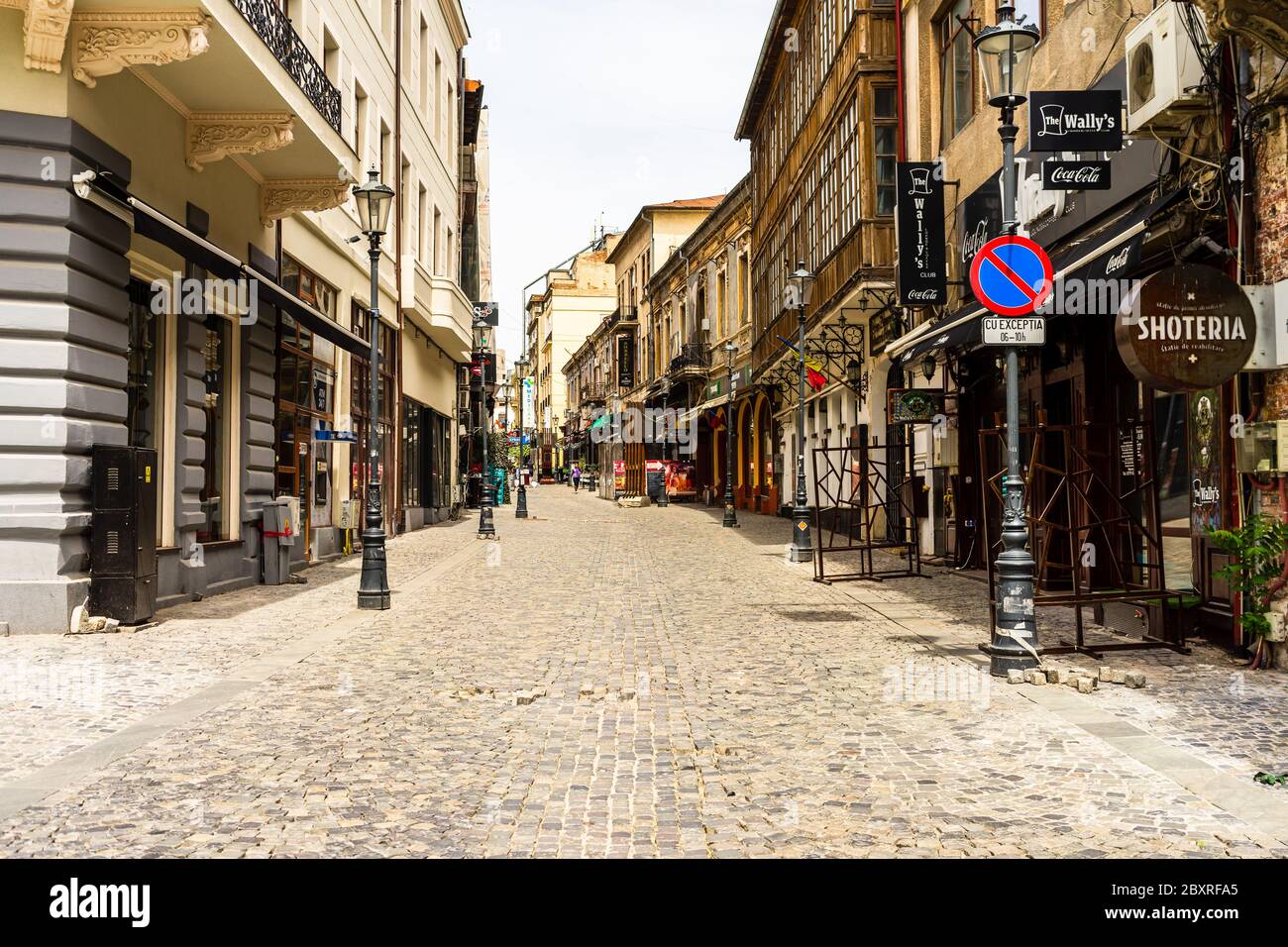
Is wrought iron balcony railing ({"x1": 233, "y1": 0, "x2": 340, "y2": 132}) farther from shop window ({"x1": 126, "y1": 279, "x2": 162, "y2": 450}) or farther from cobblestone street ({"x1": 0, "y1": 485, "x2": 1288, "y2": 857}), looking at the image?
cobblestone street ({"x1": 0, "y1": 485, "x2": 1288, "y2": 857})

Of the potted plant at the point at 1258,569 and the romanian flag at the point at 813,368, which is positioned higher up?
the romanian flag at the point at 813,368

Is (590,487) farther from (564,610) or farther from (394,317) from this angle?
(564,610)

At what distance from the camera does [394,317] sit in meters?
25.1

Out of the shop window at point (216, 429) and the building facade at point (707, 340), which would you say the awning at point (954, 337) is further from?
the building facade at point (707, 340)

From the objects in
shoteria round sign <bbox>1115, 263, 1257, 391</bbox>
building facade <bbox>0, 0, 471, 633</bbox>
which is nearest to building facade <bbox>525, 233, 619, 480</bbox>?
building facade <bbox>0, 0, 471, 633</bbox>

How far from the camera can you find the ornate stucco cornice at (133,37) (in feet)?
33.1

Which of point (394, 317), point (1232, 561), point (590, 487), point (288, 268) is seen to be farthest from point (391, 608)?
point (590, 487)

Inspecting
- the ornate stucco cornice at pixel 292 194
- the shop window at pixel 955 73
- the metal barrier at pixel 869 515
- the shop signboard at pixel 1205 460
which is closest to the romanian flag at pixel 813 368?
the metal barrier at pixel 869 515

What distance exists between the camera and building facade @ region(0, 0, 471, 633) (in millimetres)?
10000

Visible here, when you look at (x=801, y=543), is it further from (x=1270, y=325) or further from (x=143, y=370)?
(x=1270, y=325)

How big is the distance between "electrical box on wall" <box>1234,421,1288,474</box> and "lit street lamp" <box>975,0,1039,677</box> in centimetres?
162

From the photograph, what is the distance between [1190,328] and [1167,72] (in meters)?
2.29

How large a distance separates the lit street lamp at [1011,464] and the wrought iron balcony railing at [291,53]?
23.8ft
